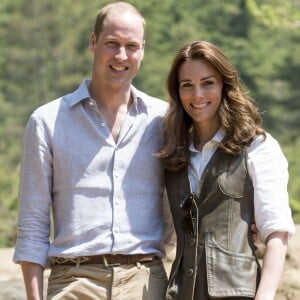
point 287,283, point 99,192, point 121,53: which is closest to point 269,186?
point 99,192

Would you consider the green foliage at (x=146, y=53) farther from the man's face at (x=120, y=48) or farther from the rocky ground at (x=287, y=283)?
the man's face at (x=120, y=48)

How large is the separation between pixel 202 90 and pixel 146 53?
40.3 m

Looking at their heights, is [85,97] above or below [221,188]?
above

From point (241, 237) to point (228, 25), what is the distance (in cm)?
4258

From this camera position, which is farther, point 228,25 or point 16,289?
point 228,25

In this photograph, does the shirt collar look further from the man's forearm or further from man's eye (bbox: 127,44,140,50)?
the man's forearm

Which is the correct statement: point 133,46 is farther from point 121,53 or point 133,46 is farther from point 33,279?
point 33,279

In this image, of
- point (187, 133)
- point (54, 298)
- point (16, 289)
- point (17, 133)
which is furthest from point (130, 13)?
point (17, 133)

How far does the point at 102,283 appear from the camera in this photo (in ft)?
12.8

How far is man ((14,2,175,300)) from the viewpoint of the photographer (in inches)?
154

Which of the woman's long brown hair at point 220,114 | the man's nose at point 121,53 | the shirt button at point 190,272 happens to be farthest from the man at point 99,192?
the shirt button at point 190,272

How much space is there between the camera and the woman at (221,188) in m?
3.70

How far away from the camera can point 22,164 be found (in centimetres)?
400

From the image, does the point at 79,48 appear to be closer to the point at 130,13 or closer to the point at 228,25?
the point at 228,25
